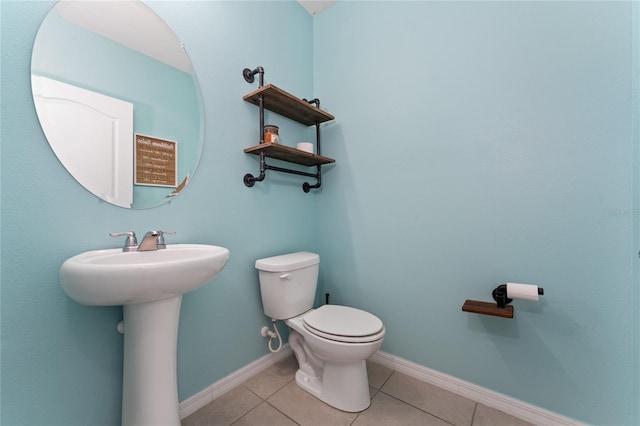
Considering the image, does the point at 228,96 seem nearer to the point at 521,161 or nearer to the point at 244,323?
the point at 244,323

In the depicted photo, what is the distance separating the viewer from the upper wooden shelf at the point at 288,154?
1376 millimetres

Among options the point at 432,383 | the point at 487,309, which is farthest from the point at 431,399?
the point at 487,309

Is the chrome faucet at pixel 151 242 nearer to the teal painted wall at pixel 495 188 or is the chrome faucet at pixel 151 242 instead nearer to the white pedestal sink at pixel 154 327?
the white pedestal sink at pixel 154 327

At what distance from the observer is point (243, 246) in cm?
144

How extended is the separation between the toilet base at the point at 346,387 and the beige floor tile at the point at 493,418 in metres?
0.51

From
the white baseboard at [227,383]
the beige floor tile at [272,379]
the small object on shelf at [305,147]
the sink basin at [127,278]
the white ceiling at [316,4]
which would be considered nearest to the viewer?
the sink basin at [127,278]

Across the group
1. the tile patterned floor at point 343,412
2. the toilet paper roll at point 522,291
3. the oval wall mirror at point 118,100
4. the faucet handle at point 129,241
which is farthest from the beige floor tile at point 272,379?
the toilet paper roll at point 522,291

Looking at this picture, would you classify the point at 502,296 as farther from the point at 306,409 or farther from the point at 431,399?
the point at 306,409

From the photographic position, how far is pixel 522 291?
3.60 feet

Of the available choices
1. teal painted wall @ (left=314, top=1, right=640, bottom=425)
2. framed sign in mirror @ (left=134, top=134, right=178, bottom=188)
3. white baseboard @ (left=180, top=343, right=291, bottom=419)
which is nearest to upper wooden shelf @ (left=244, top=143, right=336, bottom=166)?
teal painted wall @ (left=314, top=1, right=640, bottom=425)

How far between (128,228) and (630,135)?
201 cm

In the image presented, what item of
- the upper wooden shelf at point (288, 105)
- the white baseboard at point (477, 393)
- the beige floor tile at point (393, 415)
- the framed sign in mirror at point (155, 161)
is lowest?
the beige floor tile at point (393, 415)

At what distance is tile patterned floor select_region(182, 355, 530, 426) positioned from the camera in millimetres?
1171

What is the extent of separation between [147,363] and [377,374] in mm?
1211
